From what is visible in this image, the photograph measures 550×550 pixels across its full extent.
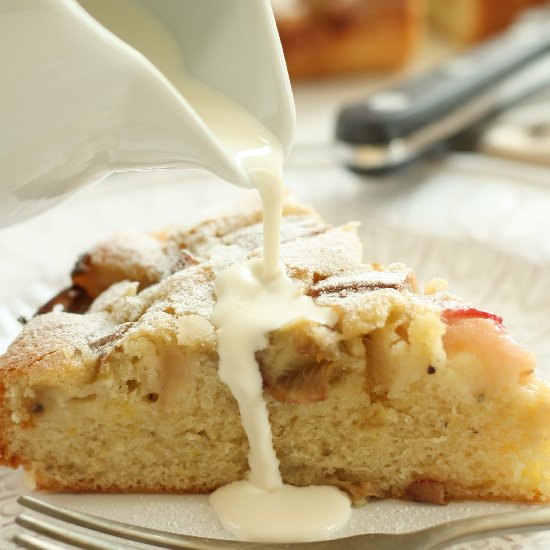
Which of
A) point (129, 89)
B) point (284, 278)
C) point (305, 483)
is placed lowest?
point (305, 483)

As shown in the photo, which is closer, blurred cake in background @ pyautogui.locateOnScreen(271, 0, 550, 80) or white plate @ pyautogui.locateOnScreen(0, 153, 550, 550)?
white plate @ pyautogui.locateOnScreen(0, 153, 550, 550)

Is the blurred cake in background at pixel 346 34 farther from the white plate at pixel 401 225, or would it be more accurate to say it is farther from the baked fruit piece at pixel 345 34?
the white plate at pixel 401 225

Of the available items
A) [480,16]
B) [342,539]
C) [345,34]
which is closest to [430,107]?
[345,34]

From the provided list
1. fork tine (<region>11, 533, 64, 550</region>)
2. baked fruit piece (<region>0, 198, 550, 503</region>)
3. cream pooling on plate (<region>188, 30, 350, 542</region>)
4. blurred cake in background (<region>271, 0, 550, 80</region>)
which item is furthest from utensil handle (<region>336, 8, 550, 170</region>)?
fork tine (<region>11, 533, 64, 550</region>)

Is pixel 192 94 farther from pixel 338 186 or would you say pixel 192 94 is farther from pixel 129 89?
pixel 338 186

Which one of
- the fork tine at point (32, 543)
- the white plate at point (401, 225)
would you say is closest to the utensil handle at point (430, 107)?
the white plate at point (401, 225)

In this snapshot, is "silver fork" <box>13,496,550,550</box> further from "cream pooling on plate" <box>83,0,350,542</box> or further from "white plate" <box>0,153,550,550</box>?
"white plate" <box>0,153,550,550</box>

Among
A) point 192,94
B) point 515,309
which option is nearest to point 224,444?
point 192,94
